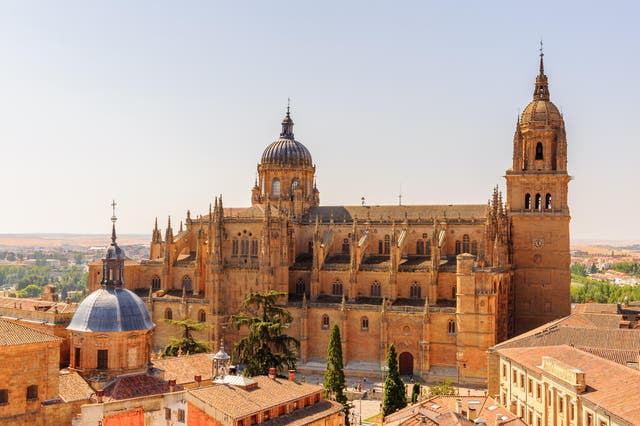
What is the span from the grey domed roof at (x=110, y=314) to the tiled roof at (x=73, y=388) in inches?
105

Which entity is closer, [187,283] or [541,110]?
[541,110]

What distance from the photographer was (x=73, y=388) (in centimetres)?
4128

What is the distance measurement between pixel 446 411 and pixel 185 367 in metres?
16.0

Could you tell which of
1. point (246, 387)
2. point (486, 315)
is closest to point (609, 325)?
point (486, 315)

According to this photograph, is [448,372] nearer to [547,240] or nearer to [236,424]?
[547,240]

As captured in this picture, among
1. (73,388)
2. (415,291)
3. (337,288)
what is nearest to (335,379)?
(415,291)

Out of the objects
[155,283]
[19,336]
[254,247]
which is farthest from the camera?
[155,283]

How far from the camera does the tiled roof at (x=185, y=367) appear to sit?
45406mm

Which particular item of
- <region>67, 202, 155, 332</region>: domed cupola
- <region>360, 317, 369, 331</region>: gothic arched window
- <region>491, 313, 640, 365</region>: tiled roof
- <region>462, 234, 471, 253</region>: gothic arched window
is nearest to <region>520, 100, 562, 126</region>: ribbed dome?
<region>462, 234, 471, 253</region>: gothic arched window

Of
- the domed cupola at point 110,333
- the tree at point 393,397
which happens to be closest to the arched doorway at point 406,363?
the tree at point 393,397

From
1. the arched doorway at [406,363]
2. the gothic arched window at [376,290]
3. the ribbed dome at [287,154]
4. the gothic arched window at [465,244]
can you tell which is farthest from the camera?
the ribbed dome at [287,154]

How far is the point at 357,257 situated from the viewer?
76625 millimetres

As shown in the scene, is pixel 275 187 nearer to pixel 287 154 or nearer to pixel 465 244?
pixel 287 154

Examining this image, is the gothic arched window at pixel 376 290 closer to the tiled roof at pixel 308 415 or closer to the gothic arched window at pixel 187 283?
the gothic arched window at pixel 187 283
